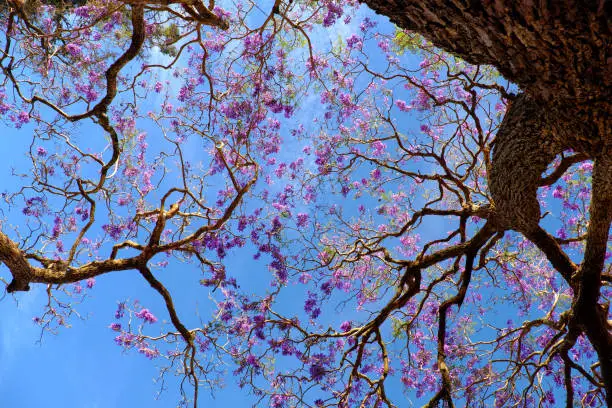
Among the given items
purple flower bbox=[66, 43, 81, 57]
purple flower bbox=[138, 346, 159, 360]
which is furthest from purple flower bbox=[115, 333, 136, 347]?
purple flower bbox=[66, 43, 81, 57]

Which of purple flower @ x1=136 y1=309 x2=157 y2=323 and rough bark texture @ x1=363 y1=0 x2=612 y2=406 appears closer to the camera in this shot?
rough bark texture @ x1=363 y1=0 x2=612 y2=406

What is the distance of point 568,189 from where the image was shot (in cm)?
688

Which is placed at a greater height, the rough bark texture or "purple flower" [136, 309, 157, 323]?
"purple flower" [136, 309, 157, 323]

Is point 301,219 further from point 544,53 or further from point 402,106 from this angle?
point 544,53

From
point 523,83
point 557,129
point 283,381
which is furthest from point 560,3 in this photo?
point 283,381

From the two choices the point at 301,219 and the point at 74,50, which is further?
the point at 301,219

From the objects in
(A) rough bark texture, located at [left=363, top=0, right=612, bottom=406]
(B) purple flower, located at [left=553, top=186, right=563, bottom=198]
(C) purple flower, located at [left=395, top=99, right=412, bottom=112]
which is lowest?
(A) rough bark texture, located at [left=363, top=0, right=612, bottom=406]

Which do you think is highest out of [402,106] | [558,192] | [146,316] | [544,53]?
[402,106]

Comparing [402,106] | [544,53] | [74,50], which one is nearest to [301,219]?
[402,106]

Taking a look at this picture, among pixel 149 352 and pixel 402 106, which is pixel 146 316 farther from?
pixel 402 106

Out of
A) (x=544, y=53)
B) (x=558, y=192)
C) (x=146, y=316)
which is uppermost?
(x=558, y=192)

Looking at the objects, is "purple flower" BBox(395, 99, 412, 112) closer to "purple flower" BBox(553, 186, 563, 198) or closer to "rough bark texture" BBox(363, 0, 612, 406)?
"purple flower" BBox(553, 186, 563, 198)

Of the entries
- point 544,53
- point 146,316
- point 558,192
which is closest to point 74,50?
point 146,316

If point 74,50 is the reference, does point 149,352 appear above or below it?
below
